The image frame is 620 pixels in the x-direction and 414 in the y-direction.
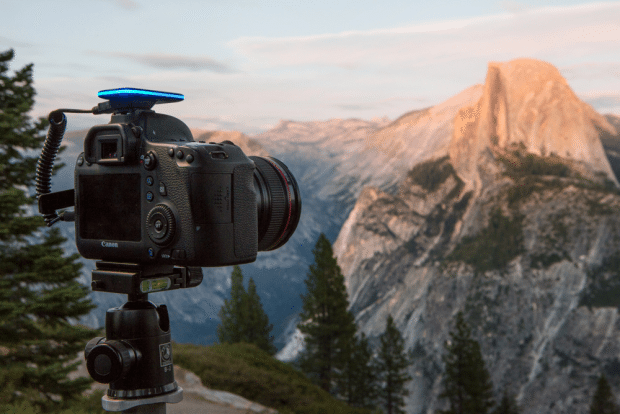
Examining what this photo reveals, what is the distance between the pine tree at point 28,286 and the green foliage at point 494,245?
141901mm

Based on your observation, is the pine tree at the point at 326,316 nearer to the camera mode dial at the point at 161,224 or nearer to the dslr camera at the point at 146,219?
the dslr camera at the point at 146,219

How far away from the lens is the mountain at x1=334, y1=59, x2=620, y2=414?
399 feet

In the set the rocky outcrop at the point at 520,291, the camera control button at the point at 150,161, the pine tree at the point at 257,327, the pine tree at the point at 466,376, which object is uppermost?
the camera control button at the point at 150,161

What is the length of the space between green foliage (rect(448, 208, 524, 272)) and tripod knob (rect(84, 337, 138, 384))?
14880 centimetres

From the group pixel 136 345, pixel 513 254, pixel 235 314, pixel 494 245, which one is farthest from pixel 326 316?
pixel 494 245

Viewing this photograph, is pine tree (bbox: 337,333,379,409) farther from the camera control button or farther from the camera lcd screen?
the camera control button

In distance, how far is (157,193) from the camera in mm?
3115

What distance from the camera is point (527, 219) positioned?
148 metres

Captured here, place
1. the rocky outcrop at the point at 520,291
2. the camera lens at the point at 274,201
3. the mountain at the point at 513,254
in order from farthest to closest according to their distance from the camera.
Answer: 1. the mountain at the point at 513,254
2. the rocky outcrop at the point at 520,291
3. the camera lens at the point at 274,201

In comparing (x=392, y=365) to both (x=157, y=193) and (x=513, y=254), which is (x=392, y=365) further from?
(x=513, y=254)

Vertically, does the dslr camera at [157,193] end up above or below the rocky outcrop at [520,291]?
above

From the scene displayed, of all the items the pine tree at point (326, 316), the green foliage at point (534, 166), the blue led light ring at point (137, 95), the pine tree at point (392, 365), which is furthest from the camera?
the green foliage at point (534, 166)

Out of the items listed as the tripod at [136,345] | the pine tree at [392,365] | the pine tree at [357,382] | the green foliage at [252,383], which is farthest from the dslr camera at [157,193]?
the pine tree at [392,365]

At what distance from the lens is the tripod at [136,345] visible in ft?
10.3
